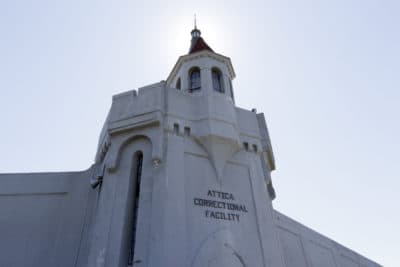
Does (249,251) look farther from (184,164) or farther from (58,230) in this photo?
(58,230)

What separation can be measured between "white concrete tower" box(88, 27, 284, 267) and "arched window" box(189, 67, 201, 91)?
0.86 meters

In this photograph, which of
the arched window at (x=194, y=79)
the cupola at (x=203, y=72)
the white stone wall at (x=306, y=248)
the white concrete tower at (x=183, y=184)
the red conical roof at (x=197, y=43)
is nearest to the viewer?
the white concrete tower at (x=183, y=184)

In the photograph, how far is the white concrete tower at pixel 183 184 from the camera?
12.5m

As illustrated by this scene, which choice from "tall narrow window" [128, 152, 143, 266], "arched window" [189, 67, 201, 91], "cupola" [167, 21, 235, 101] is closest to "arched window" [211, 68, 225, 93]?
"cupola" [167, 21, 235, 101]

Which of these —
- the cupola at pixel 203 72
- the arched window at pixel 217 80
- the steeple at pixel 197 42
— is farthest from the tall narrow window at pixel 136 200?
the steeple at pixel 197 42

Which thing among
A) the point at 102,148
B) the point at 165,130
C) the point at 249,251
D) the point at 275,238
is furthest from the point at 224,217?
the point at 102,148

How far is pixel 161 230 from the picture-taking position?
1224 centimetres

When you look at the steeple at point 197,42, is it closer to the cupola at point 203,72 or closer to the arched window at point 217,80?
the cupola at point 203,72

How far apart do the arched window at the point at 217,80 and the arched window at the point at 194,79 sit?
94 centimetres

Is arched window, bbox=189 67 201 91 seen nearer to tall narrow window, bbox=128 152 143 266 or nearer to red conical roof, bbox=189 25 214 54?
red conical roof, bbox=189 25 214 54

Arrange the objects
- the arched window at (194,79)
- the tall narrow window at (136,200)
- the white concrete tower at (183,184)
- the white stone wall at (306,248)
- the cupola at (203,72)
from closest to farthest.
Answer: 1. the white concrete tower at (183,184)
2. the tall narrow window at (136,200)
3. the cupola at (203,72)
4. the arched window at (194,79)
5. the white stone wall at (306,248)

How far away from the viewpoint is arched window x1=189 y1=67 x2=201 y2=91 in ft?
62.8

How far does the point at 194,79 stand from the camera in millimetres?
19688

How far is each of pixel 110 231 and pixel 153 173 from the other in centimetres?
294
